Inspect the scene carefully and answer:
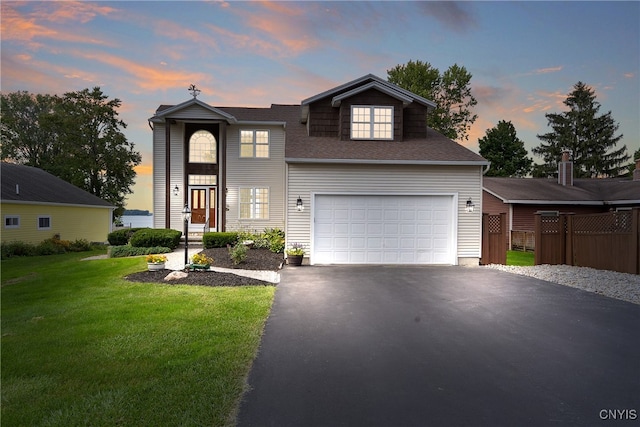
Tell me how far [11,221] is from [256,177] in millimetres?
13221

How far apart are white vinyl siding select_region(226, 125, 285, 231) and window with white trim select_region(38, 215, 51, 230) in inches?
465

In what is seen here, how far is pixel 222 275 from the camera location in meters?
9.69

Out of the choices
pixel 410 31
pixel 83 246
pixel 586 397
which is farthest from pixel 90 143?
pixel 586 397

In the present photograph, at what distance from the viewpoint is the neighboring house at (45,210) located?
18.8 meters

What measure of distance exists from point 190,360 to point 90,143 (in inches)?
1296

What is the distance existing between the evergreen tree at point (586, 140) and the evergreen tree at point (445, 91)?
60.3 feet

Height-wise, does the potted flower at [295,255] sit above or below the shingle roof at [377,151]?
below

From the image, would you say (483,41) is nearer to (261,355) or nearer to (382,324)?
(382,324)

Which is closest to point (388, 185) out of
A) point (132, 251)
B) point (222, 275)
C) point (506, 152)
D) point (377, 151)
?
point (377, 151)

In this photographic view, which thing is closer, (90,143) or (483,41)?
(483,41)

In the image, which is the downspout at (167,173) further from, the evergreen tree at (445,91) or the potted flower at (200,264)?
the evergreen tree at (445,91)

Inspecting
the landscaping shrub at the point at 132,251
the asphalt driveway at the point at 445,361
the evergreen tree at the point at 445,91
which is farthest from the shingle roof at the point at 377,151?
the evergreen tree at the point at 445,91

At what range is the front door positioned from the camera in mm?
18047

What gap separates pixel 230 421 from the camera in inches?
117
